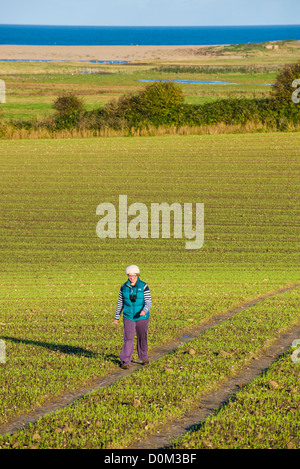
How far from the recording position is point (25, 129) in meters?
50.4

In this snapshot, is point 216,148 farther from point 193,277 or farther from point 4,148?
point 193,277

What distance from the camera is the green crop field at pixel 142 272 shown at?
9.46m

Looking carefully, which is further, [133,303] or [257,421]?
[133,303]

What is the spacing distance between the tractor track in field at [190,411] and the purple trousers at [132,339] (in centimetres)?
22

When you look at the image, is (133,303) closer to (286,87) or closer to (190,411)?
(190,411)

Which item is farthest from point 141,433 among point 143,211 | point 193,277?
point 143,211

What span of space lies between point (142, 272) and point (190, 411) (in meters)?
13.5

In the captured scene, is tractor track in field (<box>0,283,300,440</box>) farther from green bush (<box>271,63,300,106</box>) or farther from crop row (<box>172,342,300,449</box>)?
green bush (<box>271,63,300,106</box>)

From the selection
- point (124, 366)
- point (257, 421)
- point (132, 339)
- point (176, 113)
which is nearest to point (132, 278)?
point (132, 339)

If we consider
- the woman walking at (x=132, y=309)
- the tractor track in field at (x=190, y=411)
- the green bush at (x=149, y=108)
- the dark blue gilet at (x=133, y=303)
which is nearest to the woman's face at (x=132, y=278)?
the woman walking at (x=132, y=309)

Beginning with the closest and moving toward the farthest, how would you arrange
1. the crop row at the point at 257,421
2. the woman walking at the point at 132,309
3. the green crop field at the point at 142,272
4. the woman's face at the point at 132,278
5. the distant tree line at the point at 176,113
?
the crop row at the point at 257,421 < the green crop field at the point at 142,272 < the woman's face at the point at 132,278 < the woman walking at the point at 132,309 < the distant tree line at the point at 176,113

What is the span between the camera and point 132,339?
11.4m

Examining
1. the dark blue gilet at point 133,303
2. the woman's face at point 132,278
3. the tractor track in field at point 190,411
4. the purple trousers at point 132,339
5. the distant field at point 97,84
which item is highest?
the distant field at point 97,84

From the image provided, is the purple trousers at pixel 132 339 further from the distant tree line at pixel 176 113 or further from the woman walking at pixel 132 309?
the distant tree line at pixel 176 113
